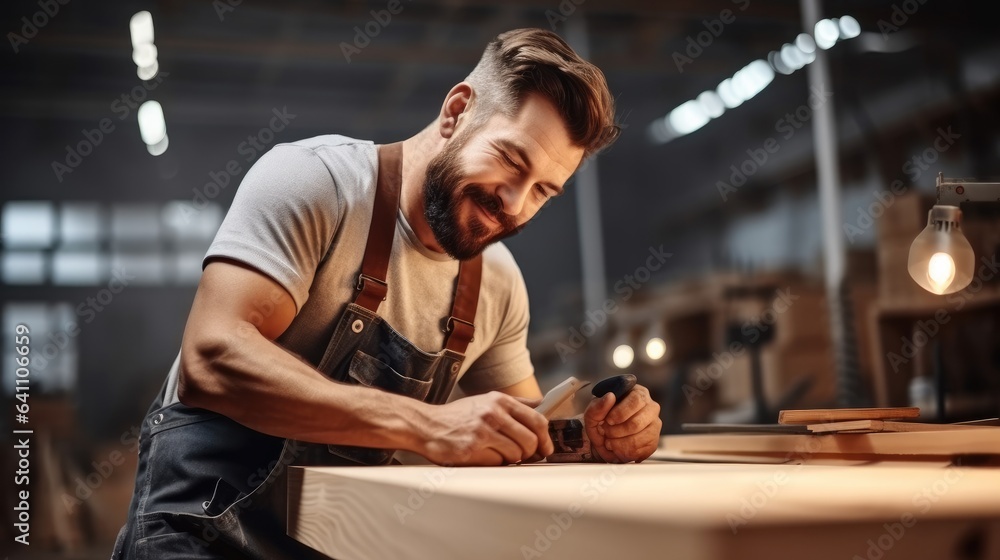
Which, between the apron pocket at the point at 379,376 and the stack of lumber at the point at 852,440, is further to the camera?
the apron pocket at the point at 379,376

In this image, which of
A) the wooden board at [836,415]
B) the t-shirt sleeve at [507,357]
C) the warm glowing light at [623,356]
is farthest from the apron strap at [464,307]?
the warm glowing light at [623,356]

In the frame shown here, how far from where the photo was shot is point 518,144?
122 centimetres

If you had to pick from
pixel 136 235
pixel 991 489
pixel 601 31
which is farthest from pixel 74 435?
pixel 991 489

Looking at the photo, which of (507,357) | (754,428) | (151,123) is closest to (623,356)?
(151,123)

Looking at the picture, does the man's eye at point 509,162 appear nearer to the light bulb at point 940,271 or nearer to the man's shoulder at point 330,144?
the man's shoulder at point 330,144

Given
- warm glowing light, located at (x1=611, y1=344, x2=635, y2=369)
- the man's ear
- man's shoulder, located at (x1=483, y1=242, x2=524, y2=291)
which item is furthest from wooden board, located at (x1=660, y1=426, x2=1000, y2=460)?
warm glowing light, located at (x1=611, y1=344, x2=635, y2=369)

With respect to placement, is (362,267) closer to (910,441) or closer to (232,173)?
(910,441)

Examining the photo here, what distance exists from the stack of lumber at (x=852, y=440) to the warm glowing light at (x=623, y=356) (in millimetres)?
3234

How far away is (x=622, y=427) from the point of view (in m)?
1.15

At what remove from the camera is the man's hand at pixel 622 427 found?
114 cm

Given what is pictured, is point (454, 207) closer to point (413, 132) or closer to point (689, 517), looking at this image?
point (689, 517)

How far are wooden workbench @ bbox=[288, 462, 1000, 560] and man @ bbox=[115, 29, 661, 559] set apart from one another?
28 cm

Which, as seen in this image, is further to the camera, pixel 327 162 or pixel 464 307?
pixel 464 307

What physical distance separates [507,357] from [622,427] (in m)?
0.40
